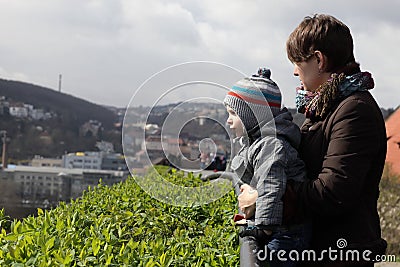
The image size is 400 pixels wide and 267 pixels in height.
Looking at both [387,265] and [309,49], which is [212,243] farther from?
[387,265]

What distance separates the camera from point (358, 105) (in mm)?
1920

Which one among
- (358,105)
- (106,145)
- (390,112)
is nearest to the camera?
(358,105)

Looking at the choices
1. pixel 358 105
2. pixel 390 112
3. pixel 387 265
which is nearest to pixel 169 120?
pixel 358 105

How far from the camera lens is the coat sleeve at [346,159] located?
1874mm

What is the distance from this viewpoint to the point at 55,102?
16.7 meters

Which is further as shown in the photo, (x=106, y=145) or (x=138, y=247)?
(x=106, y=145)

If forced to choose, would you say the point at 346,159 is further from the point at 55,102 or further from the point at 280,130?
the point at 55,102

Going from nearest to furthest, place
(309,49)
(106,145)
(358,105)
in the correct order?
(358,105)
(309,49)
(106,145)

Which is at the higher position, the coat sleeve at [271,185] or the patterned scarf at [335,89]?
the patterned scarf at [335,89]

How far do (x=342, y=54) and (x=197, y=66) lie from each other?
2.12ft

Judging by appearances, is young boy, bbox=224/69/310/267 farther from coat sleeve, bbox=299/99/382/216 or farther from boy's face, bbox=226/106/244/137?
coat sleeve, bbox=299/99/382/216

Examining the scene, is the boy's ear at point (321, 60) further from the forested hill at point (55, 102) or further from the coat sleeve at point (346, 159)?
the forested hill at point (55, 102)

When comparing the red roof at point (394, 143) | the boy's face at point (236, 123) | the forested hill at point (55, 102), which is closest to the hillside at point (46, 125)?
the forested hill at point (55, 102)

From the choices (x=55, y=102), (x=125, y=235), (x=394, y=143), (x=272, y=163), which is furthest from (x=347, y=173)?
(x=55, y=102)
